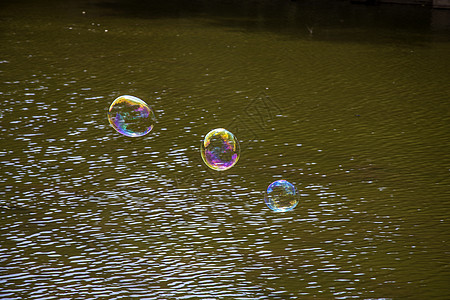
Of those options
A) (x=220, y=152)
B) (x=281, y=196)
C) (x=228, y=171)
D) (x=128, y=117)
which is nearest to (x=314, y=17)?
(x=128, y=117)

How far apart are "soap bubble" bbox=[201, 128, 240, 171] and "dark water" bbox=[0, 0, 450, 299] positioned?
0.10 m

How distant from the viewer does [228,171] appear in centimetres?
480

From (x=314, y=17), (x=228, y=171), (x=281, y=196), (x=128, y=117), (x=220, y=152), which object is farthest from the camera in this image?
(x=314, y=17)

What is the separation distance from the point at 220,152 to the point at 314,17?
7264 millimetres

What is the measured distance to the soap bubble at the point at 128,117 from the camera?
Answer: 202 inches

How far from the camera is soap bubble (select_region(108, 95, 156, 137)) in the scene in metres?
5.12

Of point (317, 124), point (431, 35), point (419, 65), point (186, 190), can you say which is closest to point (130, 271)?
point (186, 190)

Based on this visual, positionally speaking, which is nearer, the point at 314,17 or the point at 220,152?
the point at 220,152

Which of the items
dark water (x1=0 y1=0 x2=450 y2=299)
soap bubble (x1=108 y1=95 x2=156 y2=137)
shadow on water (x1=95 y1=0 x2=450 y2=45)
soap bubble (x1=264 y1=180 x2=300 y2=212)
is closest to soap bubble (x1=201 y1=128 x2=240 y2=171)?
dark water (x1=0 y1=0 x2=450 y2=299)

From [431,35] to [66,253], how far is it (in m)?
7.49

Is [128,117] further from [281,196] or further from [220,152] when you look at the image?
[281,196]

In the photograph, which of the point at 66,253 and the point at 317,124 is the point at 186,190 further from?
the point at 317,124

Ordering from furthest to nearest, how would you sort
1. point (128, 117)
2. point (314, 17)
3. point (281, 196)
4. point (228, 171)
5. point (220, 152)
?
point (314, 17) < point (128, 117) < point (228, 171) < point (220, 152) < point (281, 196)

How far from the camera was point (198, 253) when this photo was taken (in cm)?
355
